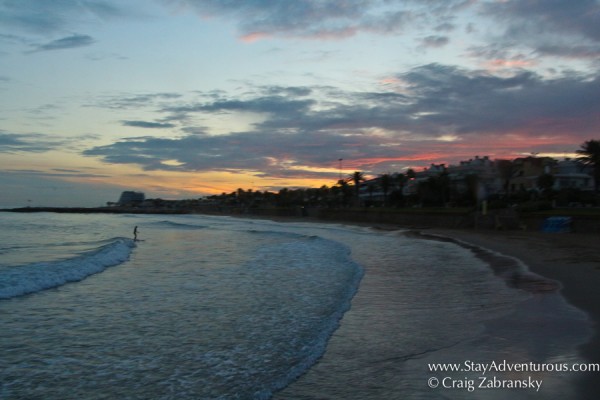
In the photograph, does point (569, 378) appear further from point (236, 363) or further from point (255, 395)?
point (236, 363)

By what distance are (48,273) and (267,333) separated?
8938 millimetres

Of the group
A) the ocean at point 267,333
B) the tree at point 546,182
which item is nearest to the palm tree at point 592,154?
the tree at point 546,182

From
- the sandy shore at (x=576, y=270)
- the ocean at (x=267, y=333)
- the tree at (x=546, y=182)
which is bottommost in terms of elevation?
the ocean at (x=267, y=333)

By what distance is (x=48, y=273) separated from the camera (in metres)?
13.6

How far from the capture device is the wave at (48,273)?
11484mm

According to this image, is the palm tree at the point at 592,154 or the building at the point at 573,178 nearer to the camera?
the palm tree at the point at 592,154

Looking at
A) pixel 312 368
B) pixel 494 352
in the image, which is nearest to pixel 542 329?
pixel 494 352

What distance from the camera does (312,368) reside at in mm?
5734

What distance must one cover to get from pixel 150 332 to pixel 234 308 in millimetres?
2065

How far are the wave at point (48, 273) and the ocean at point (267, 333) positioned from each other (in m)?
0.08

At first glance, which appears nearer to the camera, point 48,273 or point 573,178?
point 48,273

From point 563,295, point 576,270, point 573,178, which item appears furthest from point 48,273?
point 573,178

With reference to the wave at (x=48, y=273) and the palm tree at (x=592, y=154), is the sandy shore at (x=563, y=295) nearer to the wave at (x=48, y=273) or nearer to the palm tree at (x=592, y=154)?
the wave at (x=48, y=273)

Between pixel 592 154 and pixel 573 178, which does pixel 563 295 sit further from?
pixel 573 178
